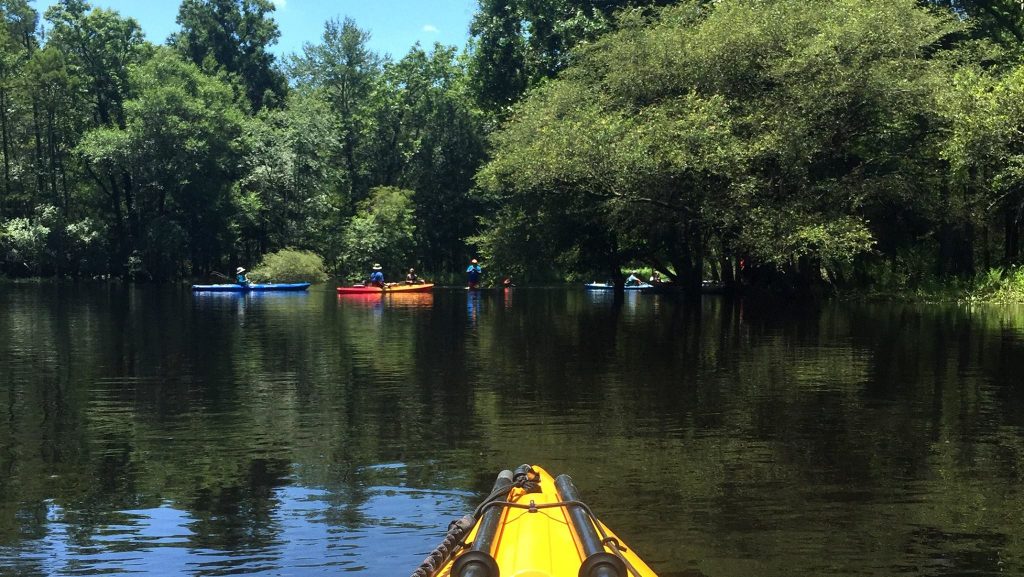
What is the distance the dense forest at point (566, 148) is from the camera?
32594 millimetres

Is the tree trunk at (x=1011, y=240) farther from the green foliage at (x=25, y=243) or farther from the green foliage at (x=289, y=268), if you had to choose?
the green foliage at (x=25, y=243)

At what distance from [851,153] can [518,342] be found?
1901cm

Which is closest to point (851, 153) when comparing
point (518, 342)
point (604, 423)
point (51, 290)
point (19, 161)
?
point (518, 342)

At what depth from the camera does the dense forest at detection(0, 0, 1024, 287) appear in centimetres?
3259

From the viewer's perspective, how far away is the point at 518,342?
22.1 m

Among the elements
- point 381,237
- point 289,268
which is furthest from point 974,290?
point 289,268

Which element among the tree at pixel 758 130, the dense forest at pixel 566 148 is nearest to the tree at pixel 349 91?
the dense forest at pixel 566 148

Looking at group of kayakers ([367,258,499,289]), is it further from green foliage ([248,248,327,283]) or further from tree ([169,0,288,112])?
tree ([169,0,288,112])

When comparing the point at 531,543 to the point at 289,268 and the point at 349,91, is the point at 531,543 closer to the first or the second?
the point at 289,268

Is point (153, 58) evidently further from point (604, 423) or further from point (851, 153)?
point (604, 423)

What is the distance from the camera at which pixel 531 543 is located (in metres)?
5.14

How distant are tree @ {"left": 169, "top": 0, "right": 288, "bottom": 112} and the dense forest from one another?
6.96 meters

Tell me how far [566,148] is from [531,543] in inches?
1168

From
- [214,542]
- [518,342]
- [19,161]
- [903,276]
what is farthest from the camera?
[19,161]
